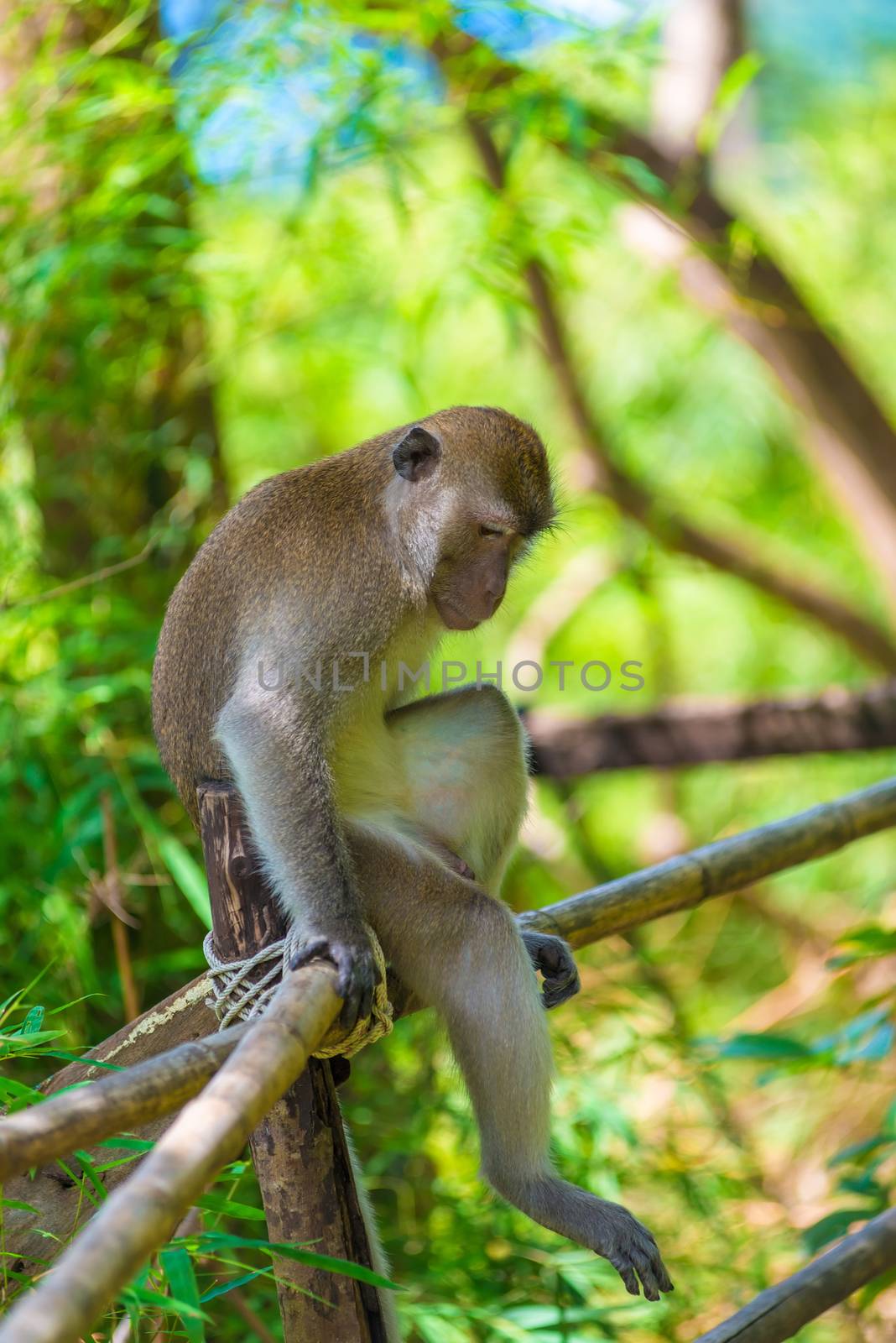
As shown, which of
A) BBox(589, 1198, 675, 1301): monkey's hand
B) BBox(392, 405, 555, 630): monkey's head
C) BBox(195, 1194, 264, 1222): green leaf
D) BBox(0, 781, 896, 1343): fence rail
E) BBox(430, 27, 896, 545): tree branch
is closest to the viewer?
BBox(0, 781, 896, 1343): fence rail

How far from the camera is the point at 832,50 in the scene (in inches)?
339

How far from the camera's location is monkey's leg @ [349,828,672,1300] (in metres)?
2.09

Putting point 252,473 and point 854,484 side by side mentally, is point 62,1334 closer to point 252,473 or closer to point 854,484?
point 854,484

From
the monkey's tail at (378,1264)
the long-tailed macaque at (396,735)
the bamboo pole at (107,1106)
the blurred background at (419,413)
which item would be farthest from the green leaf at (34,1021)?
the monkey's tail at (378,1264)

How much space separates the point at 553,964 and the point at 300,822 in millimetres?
678

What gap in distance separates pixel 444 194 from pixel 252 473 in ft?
9.23

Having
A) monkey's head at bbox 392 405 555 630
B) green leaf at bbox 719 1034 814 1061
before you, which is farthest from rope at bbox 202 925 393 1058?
green leaf at bbox 719 1034 814 1061

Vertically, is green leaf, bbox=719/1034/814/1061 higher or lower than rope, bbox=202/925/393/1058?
lower

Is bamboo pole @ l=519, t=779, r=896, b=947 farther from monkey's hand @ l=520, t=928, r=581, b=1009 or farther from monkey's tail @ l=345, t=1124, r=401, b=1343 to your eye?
monkey's tail @ l=345, t=1124, r=401, b=1343

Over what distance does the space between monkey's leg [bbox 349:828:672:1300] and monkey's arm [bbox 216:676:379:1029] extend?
6.7 inches

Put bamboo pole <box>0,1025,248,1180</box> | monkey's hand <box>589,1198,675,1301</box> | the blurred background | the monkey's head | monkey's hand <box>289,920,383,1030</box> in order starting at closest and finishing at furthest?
bamboo pole <box>0,1025,248,1180</box> < monkey's hand <box>289,920,383,1030</box> < monkey's hand <box>589,1198,675,1301</box> < the monkey's head < the blurred background

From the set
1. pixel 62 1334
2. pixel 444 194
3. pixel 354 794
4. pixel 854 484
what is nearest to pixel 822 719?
pixel 854 484

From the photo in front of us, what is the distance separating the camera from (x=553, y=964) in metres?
2.45

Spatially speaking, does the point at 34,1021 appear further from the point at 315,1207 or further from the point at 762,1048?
the point at 762,1048
